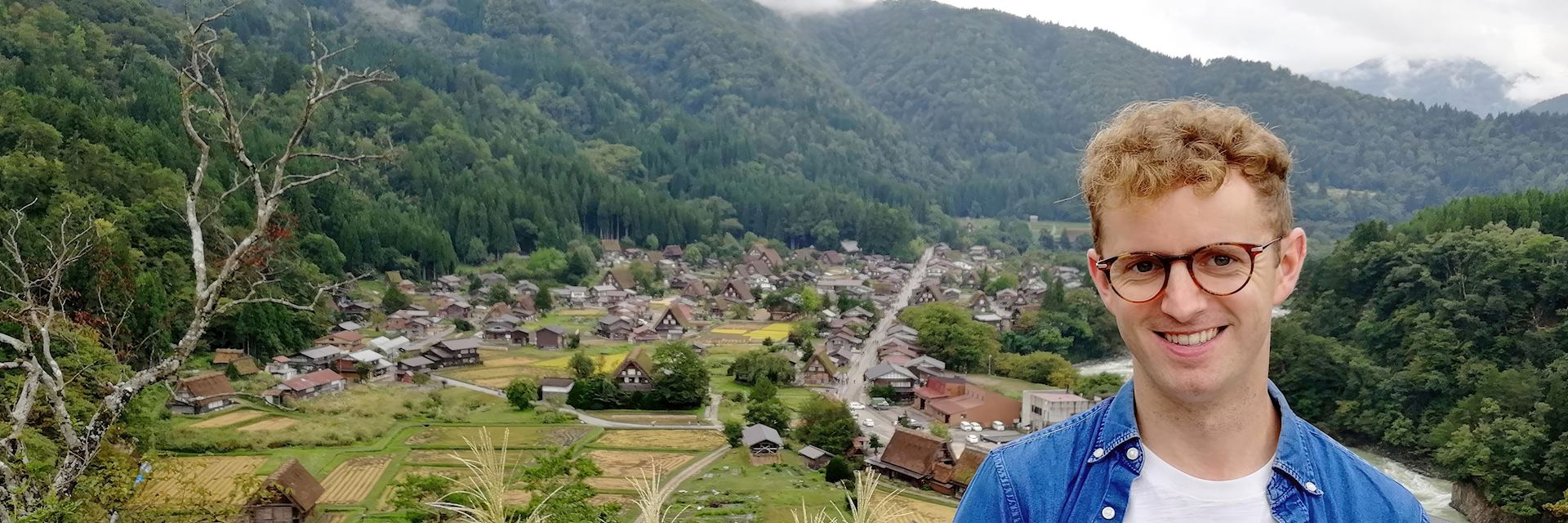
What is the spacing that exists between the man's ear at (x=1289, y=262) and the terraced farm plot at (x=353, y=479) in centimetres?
1613

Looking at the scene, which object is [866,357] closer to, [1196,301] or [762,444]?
[762,444]

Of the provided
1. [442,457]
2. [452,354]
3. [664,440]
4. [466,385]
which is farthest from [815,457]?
[452,354]

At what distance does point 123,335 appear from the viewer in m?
18.2

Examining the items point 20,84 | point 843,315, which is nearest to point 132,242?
point 20,84

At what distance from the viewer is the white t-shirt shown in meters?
1.32

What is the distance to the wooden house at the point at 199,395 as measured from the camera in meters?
19.5

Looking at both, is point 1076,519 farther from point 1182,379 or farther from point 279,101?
point 279,101

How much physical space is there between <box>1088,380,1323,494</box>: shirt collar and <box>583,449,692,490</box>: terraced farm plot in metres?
15.5

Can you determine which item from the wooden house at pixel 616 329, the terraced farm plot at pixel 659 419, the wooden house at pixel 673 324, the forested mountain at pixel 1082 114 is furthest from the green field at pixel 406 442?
the forested mountain at pixel 1082 114

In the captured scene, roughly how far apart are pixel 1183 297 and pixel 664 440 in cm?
1924

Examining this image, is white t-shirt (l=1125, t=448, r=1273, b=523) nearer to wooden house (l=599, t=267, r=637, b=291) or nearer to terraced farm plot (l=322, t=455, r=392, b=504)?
terraced farm plot (l=322, t=455, r=392, b=504)

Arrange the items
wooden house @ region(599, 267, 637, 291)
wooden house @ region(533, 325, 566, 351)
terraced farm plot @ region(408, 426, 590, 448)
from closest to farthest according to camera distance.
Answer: terraced farm plot @ region(408, 426, 590, 448) < wooden house @ region(533, 325, 566, 351) < wooden house @ region(599, 267, 637, 291)

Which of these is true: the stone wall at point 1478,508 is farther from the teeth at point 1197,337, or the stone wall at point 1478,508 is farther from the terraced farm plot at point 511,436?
the teeth at point 1197,337

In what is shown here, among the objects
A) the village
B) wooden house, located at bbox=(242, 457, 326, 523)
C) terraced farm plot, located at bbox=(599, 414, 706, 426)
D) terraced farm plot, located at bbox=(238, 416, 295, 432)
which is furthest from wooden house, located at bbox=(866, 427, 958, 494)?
terraced farm plot, located at bbox=(238, 416, 295, 432)
